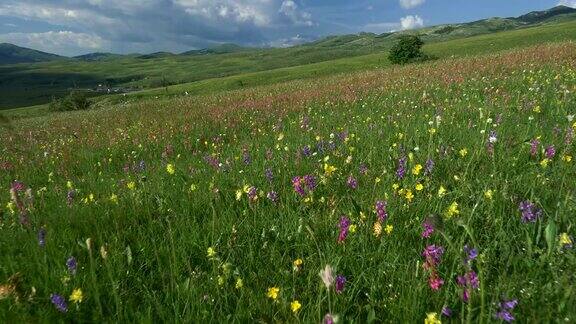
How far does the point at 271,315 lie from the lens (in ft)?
8.33

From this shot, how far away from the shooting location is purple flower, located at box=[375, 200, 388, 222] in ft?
10.8

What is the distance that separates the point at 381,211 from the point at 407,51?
6643cm

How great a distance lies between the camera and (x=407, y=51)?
6550cm

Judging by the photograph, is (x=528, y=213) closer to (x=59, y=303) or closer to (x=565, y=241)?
(x=565, y=241)

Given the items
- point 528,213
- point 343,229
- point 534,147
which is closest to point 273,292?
point 343,229

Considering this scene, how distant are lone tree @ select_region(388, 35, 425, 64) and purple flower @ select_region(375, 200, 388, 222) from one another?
209 ft

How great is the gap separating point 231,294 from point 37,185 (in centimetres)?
618

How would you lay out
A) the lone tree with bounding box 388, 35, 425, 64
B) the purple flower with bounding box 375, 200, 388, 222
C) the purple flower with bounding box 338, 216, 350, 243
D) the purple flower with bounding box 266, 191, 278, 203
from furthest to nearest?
the lone tree with bounding box 388, 35, 425, 64 < the purple flower with bounding box 266, 191, 278, 203 < the purple flower with bounding box 375, 200, 388, 222 < the purple flower with bounding box 338, 216, 350, 243

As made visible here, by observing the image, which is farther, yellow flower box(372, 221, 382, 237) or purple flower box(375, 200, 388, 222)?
purple flower box(375, 200, 388, 222)

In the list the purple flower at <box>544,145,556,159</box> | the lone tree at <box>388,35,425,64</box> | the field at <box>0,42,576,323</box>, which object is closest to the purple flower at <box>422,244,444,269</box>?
the field at <box>0,42,576,323</box>

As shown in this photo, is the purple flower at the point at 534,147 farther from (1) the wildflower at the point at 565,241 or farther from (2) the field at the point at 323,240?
(1) the wildflower at the point at 565,241

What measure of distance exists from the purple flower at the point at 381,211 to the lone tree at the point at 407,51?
209ft

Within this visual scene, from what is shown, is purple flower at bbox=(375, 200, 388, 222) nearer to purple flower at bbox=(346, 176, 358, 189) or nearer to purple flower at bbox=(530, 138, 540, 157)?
purple flower at bbox=(346, 176, 358, 189)

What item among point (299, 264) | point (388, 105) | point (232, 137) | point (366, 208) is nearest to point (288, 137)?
point (232, 137)
